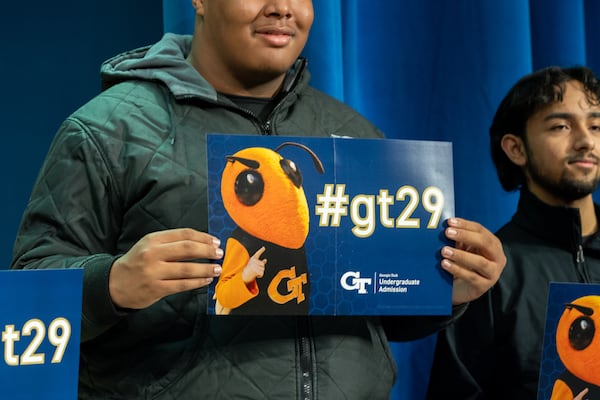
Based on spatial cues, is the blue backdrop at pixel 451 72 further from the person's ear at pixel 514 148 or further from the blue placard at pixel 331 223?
the blue placard at pixel 331 223

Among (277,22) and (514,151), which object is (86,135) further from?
(514,151)

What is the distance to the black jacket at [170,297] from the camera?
112 centimetres

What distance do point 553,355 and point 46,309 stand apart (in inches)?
23.4

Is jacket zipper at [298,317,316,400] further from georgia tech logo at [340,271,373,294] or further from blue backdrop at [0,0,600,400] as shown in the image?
blue backdrop at [0,0,600,400]

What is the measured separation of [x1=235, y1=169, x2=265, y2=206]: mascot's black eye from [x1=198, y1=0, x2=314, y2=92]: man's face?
8.8 inches

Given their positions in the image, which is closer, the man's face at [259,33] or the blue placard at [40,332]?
the blue placard at [40,332]

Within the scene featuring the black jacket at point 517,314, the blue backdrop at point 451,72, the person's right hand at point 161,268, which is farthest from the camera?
the blue backdrop at point 451,72

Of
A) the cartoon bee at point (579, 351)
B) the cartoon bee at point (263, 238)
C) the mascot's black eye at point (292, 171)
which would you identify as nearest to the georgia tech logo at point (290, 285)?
the cartoon bee at point (263, 238)

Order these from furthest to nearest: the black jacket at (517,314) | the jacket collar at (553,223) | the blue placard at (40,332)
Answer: the jacket collar at (553,223) → the black jacket at (517,314) → the blue placard at (40,332)

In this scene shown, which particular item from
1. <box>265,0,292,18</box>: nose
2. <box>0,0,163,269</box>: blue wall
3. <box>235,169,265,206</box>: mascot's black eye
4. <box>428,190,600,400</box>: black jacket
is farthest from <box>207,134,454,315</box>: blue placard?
<box>0,0,163,269</box>: blue wall

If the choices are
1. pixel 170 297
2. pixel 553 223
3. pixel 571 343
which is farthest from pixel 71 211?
pixel 553 223

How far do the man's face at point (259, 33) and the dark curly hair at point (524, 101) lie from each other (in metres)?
0.55

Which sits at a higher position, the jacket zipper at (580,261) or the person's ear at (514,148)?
the person's ear at (514,148)

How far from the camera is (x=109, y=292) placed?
1050 mm
